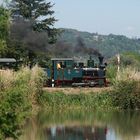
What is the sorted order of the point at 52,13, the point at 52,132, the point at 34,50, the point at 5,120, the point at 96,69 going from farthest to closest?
the point at 52,13
the point at 34,50
the point at 96,69
the point at 52,132
the point at 5,120

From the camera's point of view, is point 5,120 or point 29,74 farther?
point 29,74

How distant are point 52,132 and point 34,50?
2475 cm

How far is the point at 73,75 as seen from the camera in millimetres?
39594

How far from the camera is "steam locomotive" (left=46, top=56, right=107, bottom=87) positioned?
39438 mm

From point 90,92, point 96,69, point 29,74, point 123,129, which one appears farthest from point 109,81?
point 123,129

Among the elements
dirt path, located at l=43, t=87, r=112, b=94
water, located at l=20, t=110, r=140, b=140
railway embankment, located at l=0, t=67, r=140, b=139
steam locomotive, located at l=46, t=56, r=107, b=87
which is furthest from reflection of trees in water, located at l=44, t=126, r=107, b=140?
steam locomotive, located at l=46, t=56, r=107, b=87

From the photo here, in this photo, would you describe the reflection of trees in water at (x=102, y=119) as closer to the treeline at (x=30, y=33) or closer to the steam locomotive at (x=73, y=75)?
the steam locomotive at (x=73, y=75)

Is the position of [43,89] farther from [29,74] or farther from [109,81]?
[109,81]

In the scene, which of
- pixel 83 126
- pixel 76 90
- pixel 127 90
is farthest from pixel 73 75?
pixel 83 126

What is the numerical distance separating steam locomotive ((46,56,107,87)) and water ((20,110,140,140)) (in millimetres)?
5554

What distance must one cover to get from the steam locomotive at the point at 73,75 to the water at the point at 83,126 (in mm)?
5554

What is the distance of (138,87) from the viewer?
3462cm

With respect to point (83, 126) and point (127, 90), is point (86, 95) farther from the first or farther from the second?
point (83, 126)

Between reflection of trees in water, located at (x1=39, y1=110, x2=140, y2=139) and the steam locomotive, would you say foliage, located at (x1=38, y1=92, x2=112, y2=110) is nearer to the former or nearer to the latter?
reflection of trees in water, located at (x1=39, y1=110, x2=140, y2=139)
